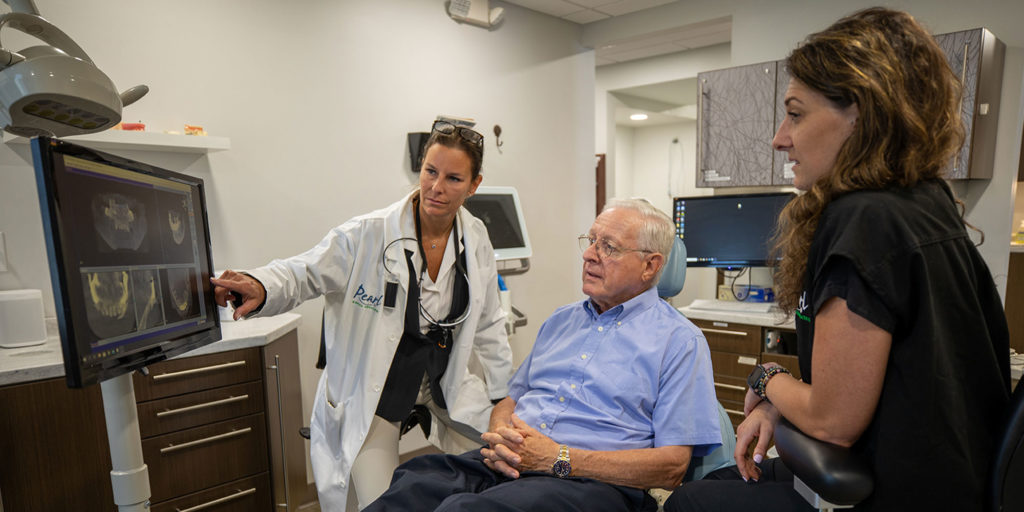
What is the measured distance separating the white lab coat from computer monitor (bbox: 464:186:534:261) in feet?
4.16

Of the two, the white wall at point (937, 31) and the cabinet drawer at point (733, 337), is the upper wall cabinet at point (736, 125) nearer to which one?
the white wall at point (937, 31)

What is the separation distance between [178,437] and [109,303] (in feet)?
3.89

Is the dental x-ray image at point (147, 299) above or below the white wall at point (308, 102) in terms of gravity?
below

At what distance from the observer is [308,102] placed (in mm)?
2789

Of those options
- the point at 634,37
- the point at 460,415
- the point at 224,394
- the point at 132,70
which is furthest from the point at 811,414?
the point at 634,37

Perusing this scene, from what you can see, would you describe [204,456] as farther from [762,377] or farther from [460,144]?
[762,377]

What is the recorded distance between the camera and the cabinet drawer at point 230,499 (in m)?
1.84

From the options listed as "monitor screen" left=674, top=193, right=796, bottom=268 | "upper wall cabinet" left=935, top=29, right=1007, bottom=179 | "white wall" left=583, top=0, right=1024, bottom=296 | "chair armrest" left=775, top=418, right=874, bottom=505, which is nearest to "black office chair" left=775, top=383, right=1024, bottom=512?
"chair armrest" left=775, top=418, right=874, bottom=505

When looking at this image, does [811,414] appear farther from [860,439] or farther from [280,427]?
[280,427]

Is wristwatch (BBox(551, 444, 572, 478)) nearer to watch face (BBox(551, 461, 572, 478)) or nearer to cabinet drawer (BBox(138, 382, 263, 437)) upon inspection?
watch face (BBox(551, 461, 572, 478))

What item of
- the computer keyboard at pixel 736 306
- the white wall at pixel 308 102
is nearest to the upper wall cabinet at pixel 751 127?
the computer keyboard at pixel 736 306

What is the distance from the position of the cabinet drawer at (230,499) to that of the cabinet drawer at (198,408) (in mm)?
241

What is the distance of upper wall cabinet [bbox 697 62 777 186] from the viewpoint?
3010 millimetres

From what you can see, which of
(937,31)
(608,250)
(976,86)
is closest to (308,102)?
(608,250)
